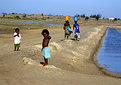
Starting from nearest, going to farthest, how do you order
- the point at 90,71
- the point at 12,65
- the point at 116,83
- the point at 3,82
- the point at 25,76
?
the point at 3,82, the point at 25,76, the point at 116,83, the point at 12,65, the point at 90,71

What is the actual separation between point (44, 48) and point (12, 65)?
125 cm

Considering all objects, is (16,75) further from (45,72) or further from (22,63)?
(22,63)

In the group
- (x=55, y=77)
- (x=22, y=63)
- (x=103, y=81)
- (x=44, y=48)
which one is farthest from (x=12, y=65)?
(x=103, y=81)

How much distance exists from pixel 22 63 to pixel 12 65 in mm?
395

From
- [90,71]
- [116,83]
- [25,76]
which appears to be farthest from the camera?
[90,71]

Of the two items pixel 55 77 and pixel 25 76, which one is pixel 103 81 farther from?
pixel 25 76

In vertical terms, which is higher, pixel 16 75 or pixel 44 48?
pixel 44 48

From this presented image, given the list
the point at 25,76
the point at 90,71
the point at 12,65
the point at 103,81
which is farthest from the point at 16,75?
the point at 90,71

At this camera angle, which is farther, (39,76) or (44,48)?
(44,48)

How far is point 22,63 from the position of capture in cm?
805

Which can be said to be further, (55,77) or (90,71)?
(90,71)

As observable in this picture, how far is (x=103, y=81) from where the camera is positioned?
6.87 metres

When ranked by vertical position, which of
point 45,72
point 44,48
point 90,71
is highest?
point 44,48

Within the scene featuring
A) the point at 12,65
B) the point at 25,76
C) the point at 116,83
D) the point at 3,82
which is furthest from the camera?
the point at 12,65
